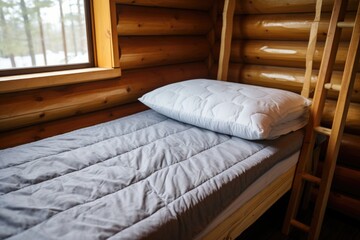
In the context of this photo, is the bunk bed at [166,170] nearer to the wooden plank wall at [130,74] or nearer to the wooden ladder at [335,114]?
the wooden ladder at [335,114]

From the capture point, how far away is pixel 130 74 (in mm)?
2023

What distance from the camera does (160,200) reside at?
0.97 metres

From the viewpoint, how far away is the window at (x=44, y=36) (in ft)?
5.00

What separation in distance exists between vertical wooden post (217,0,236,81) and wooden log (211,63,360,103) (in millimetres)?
191

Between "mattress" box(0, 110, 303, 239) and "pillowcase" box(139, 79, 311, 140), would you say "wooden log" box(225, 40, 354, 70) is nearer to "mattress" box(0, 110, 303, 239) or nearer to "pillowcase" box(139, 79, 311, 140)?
"pillowcase" box(139, 79, 311, 140)

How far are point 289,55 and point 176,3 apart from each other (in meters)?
0.96

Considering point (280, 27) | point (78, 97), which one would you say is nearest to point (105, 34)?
point (78, 97)

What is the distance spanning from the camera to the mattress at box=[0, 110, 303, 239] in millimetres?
849

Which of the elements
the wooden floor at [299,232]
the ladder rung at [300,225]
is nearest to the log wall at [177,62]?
the wooden floor at [299,232]

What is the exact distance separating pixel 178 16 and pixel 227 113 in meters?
1.13

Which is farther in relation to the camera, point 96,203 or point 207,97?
point 207,97

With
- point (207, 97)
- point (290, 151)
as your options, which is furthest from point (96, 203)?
point (290, 151)

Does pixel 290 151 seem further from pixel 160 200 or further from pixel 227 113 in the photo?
pixel 160 200

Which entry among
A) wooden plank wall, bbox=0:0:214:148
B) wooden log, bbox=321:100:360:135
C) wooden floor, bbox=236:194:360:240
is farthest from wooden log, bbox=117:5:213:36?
wooden floor, bbox=236:194:360:240
